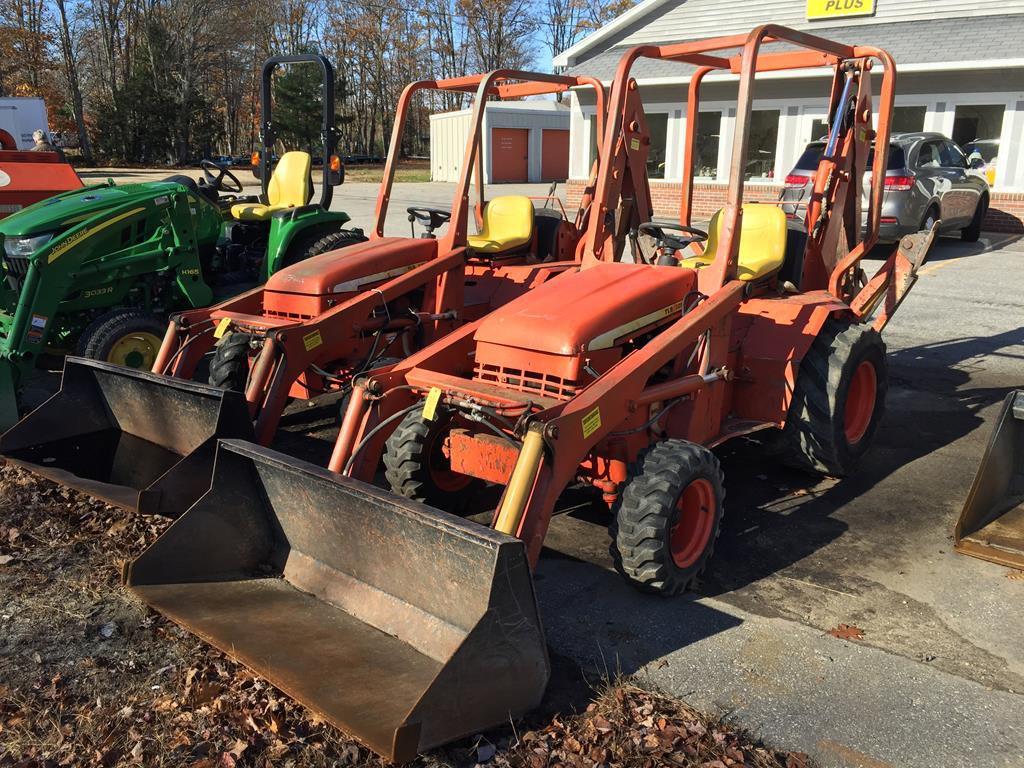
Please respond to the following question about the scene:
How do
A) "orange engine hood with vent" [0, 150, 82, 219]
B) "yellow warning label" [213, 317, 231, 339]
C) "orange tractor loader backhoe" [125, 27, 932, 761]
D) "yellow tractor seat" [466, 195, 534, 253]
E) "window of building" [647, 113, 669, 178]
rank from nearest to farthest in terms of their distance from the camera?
"orange tractor loader backhoe" [125, 27, 932, 761] < "yellow warning label" [213, 317, 231, 339] < "yellow tractor seat" [466, 195, 534, 253] < "orange engine hood with vent" [0, 150, 82, 219] < "window of building" [647, 113, 669, 178]

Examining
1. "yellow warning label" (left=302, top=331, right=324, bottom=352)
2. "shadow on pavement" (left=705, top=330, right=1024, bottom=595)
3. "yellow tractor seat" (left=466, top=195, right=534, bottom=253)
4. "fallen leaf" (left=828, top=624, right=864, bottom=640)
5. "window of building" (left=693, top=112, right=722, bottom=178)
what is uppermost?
"window of building" (left=693, top=112, right=722, bottom=178)

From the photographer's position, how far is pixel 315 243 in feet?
25.9

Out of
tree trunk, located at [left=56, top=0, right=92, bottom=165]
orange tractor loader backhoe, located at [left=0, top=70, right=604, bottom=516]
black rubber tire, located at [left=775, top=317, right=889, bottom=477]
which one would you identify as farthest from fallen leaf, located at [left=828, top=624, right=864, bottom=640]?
tree trunk, located at [left=56, top=0, right=92, bottom=165]

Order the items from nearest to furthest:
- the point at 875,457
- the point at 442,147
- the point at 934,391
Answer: the point at 875,457 → the point at 934,391 → the point at 442,147

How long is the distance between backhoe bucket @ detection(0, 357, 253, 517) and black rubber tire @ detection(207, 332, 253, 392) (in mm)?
813

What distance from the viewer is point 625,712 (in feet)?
9.84

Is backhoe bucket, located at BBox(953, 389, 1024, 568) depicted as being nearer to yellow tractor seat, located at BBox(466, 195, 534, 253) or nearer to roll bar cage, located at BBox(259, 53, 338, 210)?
yellow tractor seat, located at BBox(466, 195, 534, 253)

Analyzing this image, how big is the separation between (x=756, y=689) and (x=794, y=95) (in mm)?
15963

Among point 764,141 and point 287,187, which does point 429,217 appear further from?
point 764,141

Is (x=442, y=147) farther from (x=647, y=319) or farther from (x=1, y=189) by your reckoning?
(x=647, y=319)

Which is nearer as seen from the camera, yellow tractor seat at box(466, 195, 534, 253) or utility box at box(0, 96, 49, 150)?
yellow tractor seat at box(466, 195, 534, 253)

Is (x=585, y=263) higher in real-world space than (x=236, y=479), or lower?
higher

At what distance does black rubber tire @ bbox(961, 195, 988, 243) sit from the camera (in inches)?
566

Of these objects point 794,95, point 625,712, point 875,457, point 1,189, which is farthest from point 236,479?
point 794,95
